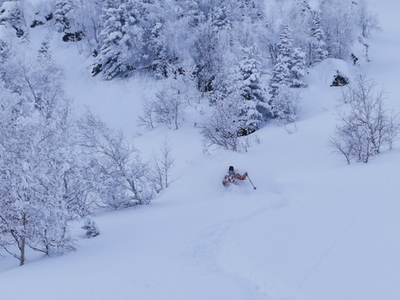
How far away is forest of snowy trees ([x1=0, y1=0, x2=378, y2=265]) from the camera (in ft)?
71.2

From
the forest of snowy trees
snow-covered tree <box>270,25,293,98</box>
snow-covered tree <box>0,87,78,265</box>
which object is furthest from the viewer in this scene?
snow-covered tree <box>270,25,293,98</box>

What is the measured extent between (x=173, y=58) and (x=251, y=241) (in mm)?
34261

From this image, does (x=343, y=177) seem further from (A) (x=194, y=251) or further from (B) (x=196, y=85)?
(B) (x=196, y=85)

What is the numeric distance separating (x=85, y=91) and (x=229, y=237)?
36267 mm

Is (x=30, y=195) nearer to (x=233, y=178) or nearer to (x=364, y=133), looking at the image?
(x=233, y=178)

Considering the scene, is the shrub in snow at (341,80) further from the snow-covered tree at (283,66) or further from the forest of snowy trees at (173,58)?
the snow-covered tree at (283,66)

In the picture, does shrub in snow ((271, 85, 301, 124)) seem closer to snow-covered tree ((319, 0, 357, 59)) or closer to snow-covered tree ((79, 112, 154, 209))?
snow-covered tree ((319, 0, 357, 59))

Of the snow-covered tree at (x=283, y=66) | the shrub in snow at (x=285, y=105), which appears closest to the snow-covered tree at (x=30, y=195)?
the shrub in snow at (x=285, y=105)

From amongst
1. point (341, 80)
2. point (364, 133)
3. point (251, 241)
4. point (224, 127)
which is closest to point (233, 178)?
point (364, 133)

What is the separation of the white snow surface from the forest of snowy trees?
3.49 metres

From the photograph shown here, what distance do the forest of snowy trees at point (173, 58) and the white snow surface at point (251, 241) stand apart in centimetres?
349

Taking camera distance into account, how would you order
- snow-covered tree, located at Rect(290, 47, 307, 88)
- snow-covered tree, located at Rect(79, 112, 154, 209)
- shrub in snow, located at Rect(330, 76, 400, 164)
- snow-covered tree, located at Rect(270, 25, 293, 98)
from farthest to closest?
snow-covered tree, located at Rect(290, 47, 307, 88) < snow-covered tree, located at Rect(270, 25, 293, 98) < shrub in snow, located at Rect(330, 76, 400, 164) < snow-covered tree, located at Rect(79, 112, 154, 209)

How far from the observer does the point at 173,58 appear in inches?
1679

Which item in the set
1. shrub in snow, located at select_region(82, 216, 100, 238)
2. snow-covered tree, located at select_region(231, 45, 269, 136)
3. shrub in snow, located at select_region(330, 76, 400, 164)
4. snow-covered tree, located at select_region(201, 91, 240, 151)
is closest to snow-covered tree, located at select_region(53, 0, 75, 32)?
snow-covered tree, located at select_region(231, 45, 269, 136)
